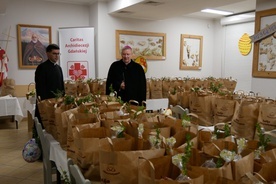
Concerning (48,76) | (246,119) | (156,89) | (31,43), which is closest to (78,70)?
(31,43)

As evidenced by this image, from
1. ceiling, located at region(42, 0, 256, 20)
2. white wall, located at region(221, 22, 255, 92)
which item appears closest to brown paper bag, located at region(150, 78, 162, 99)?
ceiling, located at region(42, 0, 256, 20)

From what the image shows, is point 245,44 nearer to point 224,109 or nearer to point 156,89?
point 156,89

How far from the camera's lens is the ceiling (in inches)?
189

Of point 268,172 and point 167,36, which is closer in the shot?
point 268,172

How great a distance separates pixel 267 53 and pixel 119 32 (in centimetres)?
334

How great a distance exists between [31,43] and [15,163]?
3.10m

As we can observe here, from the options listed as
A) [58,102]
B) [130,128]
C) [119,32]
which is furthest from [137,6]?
[130,128]

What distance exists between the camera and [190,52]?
757 cm

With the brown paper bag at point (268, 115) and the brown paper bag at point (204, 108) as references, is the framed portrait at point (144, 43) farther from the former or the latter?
the brown paper bag at point (268, 115)

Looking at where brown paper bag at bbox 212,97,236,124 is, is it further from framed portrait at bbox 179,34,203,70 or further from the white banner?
framed portrait at bbox 179,34,203,70

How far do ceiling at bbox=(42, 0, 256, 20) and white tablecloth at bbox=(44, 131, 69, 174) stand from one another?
3464mm

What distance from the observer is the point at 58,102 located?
2.25 m

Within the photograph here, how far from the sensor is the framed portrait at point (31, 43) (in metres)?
5.54

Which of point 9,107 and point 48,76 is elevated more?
point 48,76
